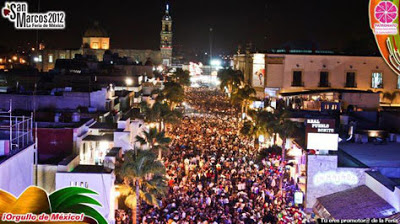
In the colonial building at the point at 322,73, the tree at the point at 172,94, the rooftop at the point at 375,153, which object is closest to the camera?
the rooftop at the point at 375,153

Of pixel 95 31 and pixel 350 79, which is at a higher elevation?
pixel 95 31

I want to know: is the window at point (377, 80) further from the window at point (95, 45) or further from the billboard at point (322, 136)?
the window at point (95, 45)

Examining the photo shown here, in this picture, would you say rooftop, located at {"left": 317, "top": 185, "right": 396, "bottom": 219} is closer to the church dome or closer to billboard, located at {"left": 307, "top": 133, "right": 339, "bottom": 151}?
billboard, located at {"left": 307, "top": 133, "right": 339, "bottom": 151}

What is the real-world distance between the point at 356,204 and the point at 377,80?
4371cm

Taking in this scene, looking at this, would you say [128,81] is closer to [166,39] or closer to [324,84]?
[324,84]

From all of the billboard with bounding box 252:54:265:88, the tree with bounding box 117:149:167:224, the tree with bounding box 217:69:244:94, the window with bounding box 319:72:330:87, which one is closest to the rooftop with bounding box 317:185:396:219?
the tree with bounding box 117:149:167:224

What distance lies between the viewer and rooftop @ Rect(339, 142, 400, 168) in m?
24.8

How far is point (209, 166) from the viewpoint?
1189 inches

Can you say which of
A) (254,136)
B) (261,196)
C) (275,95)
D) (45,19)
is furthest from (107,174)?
(275,95)

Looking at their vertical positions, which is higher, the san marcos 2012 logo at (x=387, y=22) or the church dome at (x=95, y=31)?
the church dome at (x=95, y=31)

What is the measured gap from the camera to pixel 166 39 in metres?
122

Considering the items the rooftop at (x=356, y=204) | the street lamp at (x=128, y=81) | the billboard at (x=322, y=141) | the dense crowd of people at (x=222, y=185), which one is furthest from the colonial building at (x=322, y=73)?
the rooftop at (x=356, y=204)

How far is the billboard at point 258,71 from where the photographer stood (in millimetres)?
62331

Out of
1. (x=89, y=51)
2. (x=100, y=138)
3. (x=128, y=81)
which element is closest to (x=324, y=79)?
(x=128, y=81)
